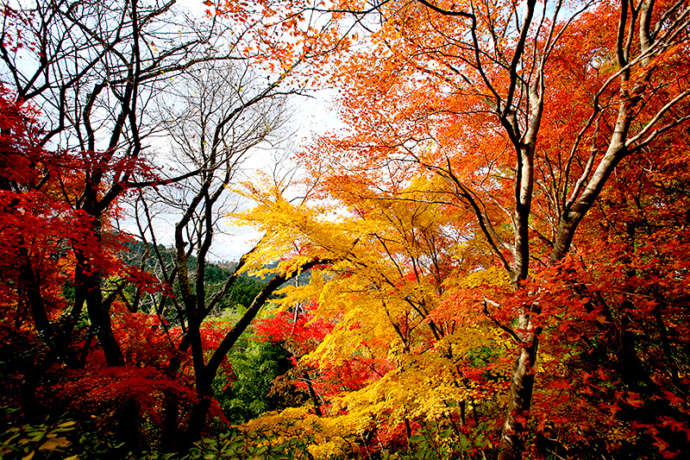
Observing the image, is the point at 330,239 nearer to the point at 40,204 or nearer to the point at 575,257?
the point at 575,257

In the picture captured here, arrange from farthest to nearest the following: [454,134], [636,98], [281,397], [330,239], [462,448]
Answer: [281,397]
[454,134]
[462,448]
[330,239]
[636,98]

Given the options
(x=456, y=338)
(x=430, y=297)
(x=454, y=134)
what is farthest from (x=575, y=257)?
(x=454, y=134)

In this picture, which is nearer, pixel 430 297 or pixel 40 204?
pixel 40 204

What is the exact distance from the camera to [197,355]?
5.85 metres

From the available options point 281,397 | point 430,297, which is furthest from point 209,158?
point 281,397

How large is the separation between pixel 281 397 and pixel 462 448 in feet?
37.7

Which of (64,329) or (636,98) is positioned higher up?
(636,98)

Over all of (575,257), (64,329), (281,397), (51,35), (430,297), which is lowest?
(281,397)

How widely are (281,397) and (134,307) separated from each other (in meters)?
10.0

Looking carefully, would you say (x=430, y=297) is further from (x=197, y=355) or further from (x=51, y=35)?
(x=51, y=35)

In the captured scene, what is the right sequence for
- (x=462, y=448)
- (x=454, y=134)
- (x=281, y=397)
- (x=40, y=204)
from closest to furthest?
1. (x=40, y=204)
2. (x=462, y=448)
3. (x=454, y=134)
4. (x=281, y=397)

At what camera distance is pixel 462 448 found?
6430mm

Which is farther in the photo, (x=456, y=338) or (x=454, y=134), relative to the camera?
(x=454, y=134)

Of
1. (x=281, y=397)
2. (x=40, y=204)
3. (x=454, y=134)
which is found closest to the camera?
(x=40, y=204)
